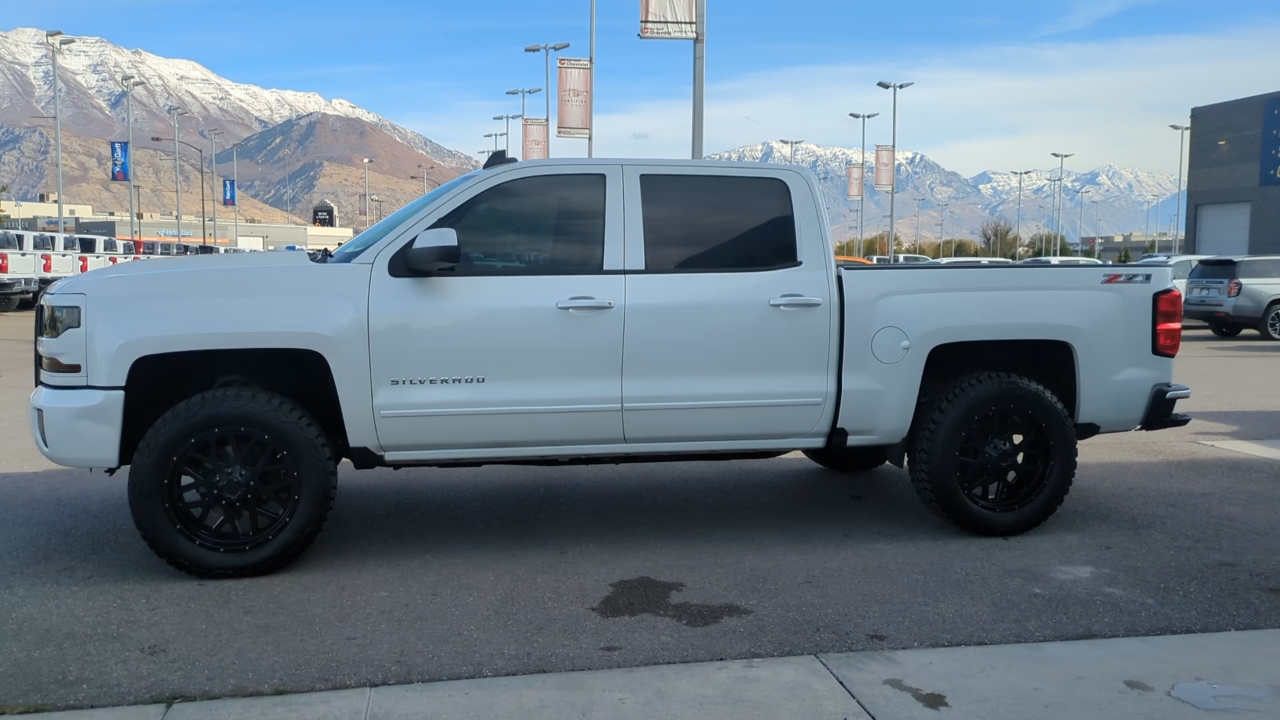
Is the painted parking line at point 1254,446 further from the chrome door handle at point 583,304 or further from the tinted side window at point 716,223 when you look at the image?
the chrome door handle at point 583,304

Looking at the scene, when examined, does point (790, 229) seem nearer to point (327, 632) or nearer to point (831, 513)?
point (831, 513)

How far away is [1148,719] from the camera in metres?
3.91

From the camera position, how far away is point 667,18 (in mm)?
18484

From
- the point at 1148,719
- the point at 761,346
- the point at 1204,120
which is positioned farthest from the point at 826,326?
the point at 1204,120

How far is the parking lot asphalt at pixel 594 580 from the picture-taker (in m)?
4.49

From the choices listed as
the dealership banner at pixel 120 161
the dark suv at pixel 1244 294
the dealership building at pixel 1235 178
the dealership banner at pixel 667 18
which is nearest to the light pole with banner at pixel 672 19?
the dealership banner at pixel 667 18

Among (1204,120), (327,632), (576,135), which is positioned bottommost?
(327,632)

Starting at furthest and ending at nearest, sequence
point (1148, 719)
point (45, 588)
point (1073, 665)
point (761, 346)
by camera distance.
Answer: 1. point (761, 346)
2. point (45, 588)
3. point (1073, 665)
4. point (1148, 719)

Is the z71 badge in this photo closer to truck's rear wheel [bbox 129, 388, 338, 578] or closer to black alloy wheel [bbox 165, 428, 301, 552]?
truck's rear wheel [bbox 129, 388, 338, 578]

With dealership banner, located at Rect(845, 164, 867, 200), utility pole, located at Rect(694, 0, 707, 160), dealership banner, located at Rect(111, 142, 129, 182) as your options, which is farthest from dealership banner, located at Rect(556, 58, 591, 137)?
dealership banner, located at Rect(111, 142, 129, 182)

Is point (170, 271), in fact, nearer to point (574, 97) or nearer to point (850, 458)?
point (850, 458)

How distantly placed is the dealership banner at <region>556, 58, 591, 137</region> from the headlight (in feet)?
67.1

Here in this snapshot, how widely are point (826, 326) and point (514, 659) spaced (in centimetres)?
245

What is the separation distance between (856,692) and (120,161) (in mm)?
55306
